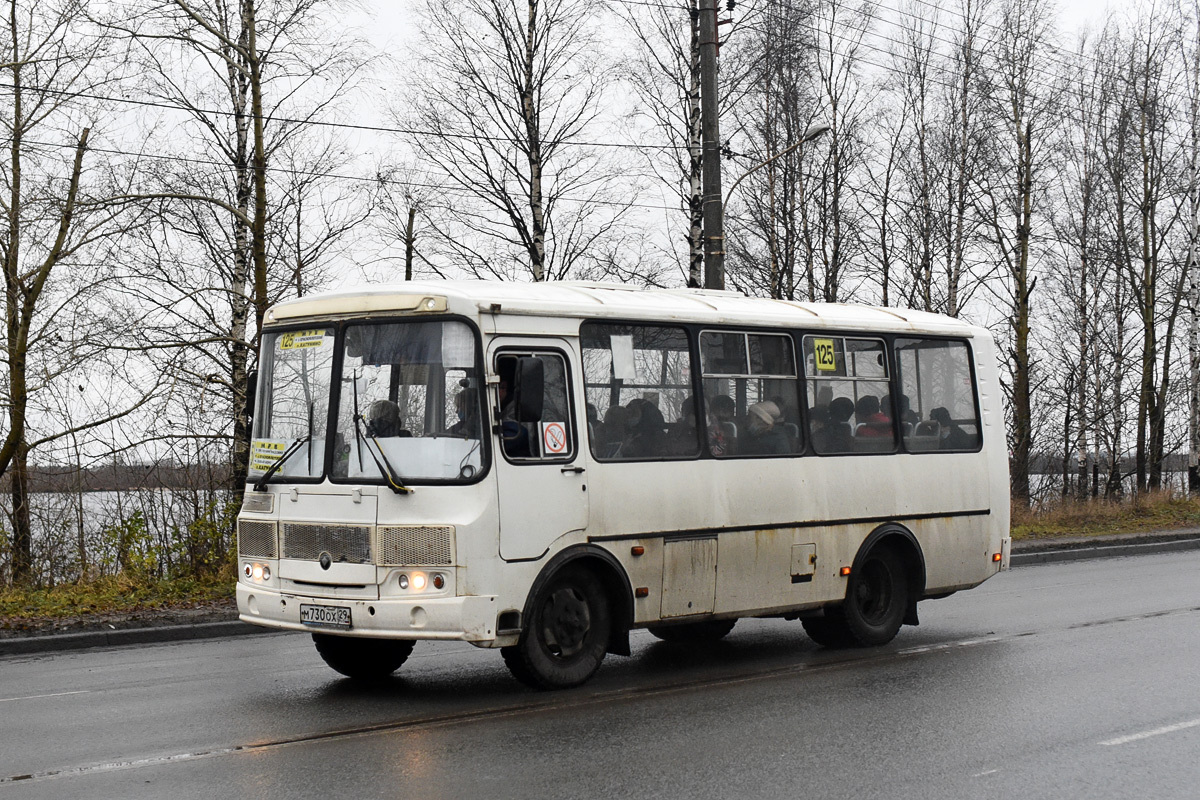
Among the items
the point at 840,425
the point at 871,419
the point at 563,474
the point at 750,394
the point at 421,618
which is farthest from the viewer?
the point at 871,419

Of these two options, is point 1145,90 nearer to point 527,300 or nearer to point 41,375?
point 41,375

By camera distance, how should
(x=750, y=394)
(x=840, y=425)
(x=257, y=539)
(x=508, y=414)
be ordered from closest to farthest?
(x=508, y=414)
(x=257, y=539)
(x=750, y=394)
(x=840, y=425)

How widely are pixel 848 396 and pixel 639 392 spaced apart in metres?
2.56

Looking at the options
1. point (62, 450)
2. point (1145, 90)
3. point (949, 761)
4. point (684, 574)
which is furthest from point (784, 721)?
point (1145, 90)

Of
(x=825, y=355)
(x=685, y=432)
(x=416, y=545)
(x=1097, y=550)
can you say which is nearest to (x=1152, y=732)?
(x=685, y=432)

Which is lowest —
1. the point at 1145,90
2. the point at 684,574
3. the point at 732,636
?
the point at 732,636

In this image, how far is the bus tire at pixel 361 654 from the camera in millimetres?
10102

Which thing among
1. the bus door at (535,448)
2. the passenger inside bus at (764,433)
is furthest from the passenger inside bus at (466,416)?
the passenger inside bus at (764,433)

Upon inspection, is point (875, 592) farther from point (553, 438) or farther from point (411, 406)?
point (411, 406)

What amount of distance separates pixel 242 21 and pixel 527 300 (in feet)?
38.2

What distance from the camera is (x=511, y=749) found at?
7480 millimetres

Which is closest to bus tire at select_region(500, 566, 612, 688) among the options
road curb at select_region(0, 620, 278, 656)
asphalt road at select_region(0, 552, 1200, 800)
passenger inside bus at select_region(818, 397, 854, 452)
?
asphalt road at select_region(0, 552, 1200, 800)

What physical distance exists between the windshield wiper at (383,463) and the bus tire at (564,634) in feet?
3.89

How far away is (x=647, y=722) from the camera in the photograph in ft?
27.3
